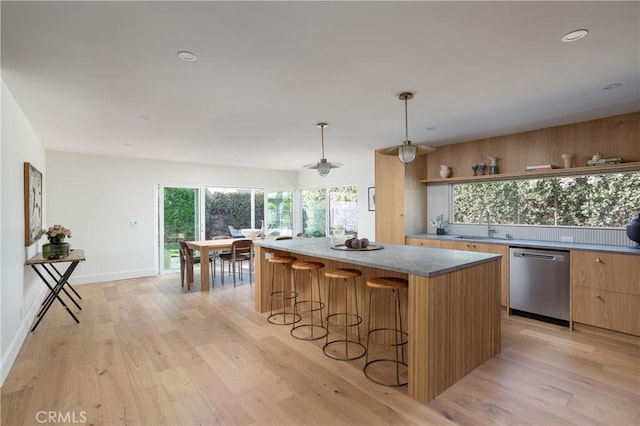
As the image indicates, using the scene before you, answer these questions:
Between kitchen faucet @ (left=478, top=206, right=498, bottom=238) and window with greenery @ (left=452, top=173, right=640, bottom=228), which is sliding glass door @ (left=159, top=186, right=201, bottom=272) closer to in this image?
window with greenery @ (left=452, top=173, right=640, bottom=228)

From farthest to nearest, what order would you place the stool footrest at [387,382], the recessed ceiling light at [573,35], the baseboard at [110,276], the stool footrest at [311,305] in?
the baseboard at [110,276] → the stool footrest at [311,305] → the stool footrest at [387,382] → the recessed ceiling light at [573,35]

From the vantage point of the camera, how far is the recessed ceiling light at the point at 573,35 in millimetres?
1972

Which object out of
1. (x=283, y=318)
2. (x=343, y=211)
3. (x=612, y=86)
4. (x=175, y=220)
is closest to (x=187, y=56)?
(x=283, y=318)

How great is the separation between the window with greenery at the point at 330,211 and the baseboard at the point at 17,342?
17.6ft

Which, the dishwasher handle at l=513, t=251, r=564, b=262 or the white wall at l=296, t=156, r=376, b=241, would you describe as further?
the white wall at l=296, t=156, r=376, b=241

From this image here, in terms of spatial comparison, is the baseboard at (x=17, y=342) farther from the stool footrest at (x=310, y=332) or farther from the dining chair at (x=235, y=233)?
the dining chair at (x=235, y=233)

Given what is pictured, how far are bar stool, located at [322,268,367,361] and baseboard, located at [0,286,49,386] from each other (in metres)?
2.57

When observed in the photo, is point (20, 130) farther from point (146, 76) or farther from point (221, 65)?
point (221, 65)

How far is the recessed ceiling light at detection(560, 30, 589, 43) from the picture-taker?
77.6 inches

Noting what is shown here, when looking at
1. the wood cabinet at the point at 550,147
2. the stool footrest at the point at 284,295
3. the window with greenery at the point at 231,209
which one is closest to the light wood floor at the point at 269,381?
the stool footrest at the point at 284,295

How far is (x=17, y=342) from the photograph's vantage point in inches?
118

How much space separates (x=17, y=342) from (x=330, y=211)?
231 inches

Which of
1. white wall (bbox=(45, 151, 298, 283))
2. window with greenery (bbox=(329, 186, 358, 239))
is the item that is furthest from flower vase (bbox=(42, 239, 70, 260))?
window with greenery (bbox=(329, 186, 358, 239))

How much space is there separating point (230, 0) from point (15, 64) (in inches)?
74.9
